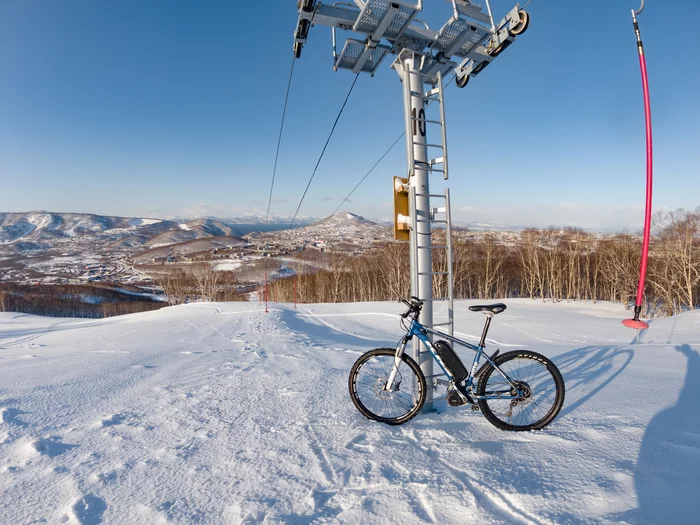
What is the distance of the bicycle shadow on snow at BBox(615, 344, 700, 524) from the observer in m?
1.93

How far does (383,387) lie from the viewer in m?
3.43

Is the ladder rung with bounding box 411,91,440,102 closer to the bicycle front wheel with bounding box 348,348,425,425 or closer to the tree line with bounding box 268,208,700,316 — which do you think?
the bicycle front wheel with bounding box 348,348,425,425

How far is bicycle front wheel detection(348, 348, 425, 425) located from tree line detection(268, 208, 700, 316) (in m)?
23.2

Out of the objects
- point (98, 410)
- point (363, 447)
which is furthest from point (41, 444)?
point (363, 447)

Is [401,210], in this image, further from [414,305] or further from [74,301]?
[74,301]

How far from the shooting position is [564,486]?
2188 mm

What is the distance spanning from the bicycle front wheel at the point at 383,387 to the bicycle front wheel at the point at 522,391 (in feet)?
2.02

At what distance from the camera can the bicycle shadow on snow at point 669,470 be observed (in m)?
1.93

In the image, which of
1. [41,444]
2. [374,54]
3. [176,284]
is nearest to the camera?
[41,444]

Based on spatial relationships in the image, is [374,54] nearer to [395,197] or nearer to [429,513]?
[395,197]

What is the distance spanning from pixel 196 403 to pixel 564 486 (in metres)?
3.42

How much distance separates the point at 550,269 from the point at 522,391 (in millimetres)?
47841

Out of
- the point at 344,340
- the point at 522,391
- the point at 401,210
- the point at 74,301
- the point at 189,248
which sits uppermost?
the point at 189,248

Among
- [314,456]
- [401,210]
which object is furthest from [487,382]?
[401,210]
